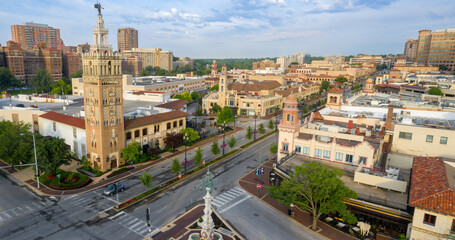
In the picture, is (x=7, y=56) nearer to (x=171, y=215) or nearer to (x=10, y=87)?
(x=10, y=87)

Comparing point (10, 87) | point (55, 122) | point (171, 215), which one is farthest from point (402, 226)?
point (10, 87)

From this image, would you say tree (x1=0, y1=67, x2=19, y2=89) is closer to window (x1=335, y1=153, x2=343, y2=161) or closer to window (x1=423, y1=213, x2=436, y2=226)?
window (x1=335, y1=153, x2=343, y2=161)

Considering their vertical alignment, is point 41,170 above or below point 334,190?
below

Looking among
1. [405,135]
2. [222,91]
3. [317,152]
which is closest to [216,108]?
[222,91]

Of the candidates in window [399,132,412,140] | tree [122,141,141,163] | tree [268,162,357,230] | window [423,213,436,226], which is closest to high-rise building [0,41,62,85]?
tree [122,141,141,163]

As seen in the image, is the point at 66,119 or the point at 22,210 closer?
the point at 22,210

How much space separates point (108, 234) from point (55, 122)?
3863 cm

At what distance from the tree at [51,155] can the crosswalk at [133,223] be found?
16.7 m

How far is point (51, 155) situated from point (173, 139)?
2287cm

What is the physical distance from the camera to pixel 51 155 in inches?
1916

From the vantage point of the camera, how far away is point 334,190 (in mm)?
32344

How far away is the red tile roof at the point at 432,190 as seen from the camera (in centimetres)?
2603

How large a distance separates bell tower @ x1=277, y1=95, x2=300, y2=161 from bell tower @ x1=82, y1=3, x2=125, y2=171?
3004 cm

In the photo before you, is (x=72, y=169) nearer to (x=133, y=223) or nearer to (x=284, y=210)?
(x=133, y=223)
